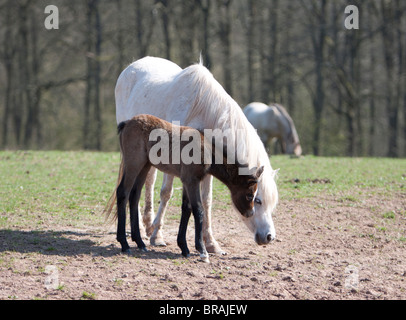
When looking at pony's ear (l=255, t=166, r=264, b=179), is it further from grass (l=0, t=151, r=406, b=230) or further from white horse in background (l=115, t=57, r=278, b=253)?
grass (l=0, t=151, r=406, b=230)

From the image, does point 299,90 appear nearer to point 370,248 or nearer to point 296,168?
point 296,168

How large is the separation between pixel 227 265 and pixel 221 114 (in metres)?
1.63

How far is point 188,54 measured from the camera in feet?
76.7

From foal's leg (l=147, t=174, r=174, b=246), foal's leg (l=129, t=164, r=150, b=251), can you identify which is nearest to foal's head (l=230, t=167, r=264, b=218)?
foal's leg (l=129, t=164, r=150, b=251)

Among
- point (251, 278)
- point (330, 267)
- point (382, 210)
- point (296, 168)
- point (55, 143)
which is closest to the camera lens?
point (251, 278)

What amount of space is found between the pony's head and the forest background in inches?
666

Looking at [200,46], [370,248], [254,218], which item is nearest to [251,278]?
[254,218]

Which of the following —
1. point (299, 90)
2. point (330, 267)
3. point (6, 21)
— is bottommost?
point (330, 267)

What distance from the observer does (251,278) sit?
4863 mm

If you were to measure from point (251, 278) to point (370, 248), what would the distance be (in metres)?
2.16

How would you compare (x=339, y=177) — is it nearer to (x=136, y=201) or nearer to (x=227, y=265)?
(x=227, y=265)

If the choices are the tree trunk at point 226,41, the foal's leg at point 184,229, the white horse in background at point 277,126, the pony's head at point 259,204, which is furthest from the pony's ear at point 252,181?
the tree trunk at point 226,41

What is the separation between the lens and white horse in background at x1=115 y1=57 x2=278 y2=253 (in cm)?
559

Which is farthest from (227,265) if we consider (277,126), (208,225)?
(277,126)
